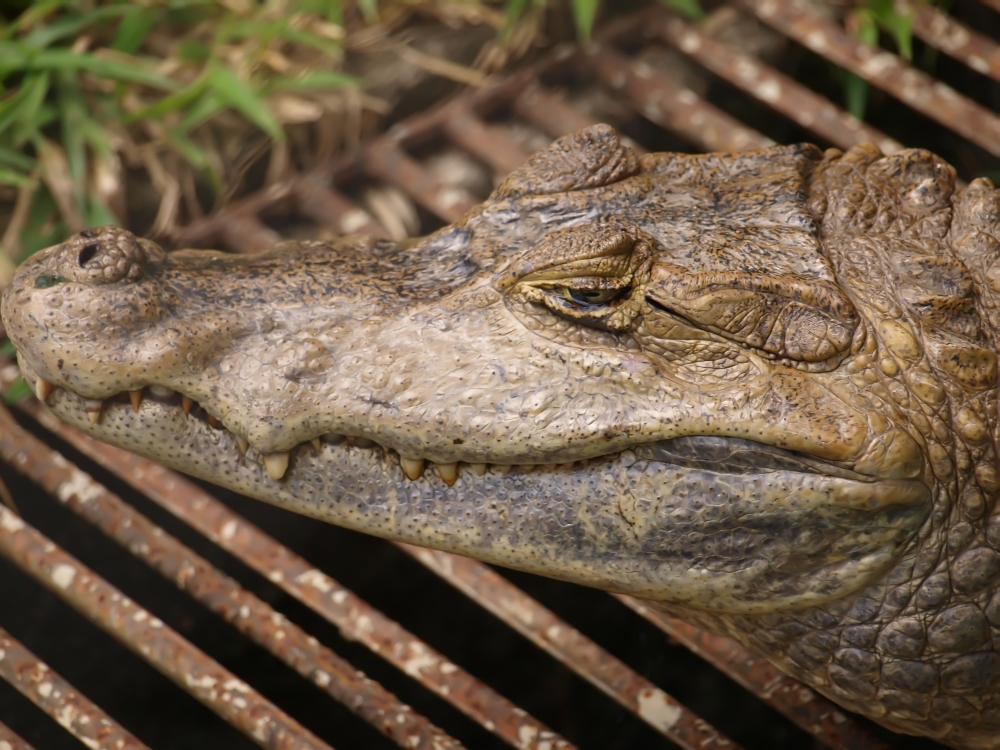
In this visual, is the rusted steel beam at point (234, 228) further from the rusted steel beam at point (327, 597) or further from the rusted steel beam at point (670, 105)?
the rusted steel beam at point (670, 105)

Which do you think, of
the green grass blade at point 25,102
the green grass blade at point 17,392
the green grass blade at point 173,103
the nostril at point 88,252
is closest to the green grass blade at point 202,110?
the green grass blade at point 173,103

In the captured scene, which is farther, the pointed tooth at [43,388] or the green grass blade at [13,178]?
the green grass blade at [13,178]

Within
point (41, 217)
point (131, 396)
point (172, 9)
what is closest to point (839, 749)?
point (131, 396)

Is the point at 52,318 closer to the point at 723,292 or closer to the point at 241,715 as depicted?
the point at 241,715

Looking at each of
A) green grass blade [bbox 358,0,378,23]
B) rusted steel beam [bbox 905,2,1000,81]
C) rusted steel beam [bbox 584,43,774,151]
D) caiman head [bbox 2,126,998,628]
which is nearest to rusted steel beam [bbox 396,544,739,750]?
caiman head [bbox 2,126,998,628]

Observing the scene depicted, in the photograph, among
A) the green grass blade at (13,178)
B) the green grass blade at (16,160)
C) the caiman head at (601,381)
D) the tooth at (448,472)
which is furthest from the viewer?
the green grass blade at (16,160)

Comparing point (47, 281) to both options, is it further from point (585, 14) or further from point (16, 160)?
point (585, 14)

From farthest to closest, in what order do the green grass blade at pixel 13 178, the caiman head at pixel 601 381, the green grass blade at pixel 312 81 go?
1. the green grass blade at pixel 312 81
2. the green grass blade at pixel 13 178
3. the caiman head at pixel 601 381
